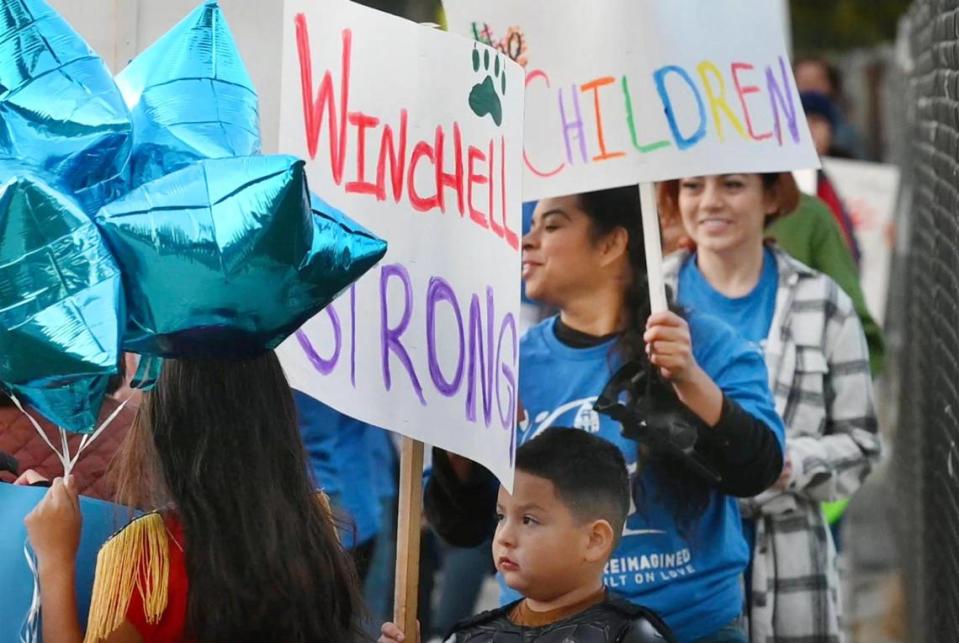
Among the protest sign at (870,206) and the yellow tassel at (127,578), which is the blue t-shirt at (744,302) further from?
the protest sign at (870,206)

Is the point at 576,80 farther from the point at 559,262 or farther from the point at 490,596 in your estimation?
the point at 490,596

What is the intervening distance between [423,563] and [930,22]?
100 inches

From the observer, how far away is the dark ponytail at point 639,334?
422 centimetres

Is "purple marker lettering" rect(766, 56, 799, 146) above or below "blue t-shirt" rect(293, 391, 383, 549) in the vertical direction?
above

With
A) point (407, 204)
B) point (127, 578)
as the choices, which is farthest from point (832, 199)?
point (127, 578)

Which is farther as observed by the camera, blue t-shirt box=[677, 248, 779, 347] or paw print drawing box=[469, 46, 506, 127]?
blue t-shirt box=[677, 248, 779, 347]

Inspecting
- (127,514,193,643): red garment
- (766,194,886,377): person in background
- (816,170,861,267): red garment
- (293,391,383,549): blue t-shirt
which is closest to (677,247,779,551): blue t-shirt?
(766,194,886,377): person in background

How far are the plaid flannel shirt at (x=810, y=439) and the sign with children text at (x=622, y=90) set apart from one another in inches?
22.8

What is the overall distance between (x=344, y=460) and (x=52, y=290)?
8.90ft

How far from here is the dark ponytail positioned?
4.22m

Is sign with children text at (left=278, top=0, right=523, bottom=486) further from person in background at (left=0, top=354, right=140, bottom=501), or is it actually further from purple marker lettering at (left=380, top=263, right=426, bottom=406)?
person in background at (left=0, top=354, right=140, bottom=501)

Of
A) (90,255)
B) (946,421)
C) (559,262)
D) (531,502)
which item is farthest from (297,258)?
(946,421)

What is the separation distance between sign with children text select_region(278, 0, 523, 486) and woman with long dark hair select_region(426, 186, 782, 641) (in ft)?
1.74

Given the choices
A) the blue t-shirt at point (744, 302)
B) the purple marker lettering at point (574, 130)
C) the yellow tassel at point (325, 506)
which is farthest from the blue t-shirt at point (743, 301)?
the yellow tassel at point (325, 506)
